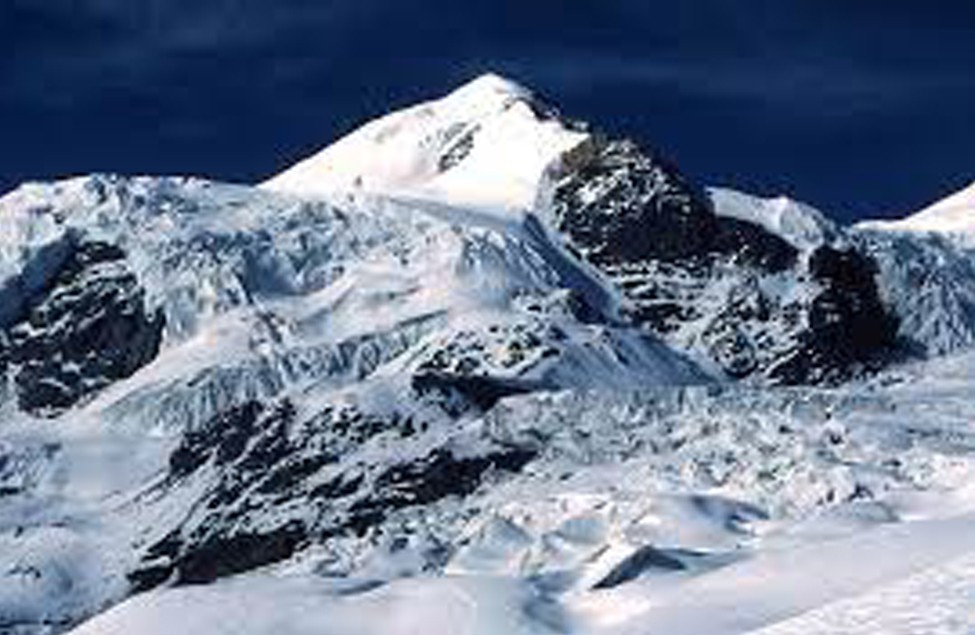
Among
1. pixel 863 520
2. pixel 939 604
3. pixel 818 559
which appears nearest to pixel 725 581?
pixel 818 559

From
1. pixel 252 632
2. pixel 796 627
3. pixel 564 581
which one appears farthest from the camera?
pixel 564 581

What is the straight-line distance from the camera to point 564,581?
83.0m

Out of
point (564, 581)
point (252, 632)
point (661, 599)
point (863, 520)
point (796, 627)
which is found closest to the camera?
point (796, 627)

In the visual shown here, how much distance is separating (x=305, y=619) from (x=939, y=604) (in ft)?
150

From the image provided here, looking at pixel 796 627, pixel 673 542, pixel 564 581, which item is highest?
pixel 796 627

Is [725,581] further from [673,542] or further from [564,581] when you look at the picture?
[673,542]

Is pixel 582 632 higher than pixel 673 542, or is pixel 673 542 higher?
pixel 582 632

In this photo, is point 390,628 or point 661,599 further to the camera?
point 390,628

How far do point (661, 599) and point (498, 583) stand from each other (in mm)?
9986

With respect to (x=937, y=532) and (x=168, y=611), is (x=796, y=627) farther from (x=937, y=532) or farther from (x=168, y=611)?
(x=168, y=611)

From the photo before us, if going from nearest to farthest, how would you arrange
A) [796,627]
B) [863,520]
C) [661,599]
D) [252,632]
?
[796,627], [661,599], [252,632], [863,520]

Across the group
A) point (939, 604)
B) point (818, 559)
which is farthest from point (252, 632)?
point (939, 604)

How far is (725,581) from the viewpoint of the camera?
6912cm

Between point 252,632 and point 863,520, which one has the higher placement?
point 252,632
